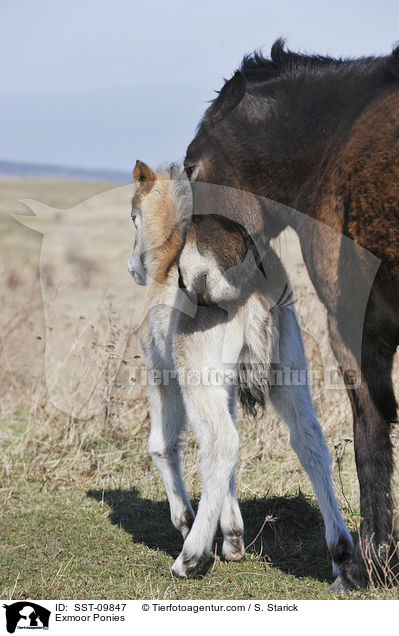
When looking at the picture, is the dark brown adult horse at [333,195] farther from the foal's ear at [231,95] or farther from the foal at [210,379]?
the foal at [210,379]

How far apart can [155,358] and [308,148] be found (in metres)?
1.77

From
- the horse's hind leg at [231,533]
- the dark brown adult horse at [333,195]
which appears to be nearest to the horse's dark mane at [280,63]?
the dark brown adult horse at [333,195]

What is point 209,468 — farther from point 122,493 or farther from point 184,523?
point 122,493

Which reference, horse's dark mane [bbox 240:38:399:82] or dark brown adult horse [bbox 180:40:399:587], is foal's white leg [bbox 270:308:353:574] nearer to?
dark brown adult horse [bbox 180:40:399:587]

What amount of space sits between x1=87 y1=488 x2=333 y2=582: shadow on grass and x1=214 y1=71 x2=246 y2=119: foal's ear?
2.48 m

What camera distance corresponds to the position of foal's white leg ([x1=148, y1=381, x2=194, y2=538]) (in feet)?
15.7

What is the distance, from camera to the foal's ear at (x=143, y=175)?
5.00m

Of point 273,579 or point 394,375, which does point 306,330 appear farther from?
point 273,579

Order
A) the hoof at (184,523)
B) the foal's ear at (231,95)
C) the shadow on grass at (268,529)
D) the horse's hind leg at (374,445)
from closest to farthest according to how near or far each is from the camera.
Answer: the horse's hind leg at (374,445), the foal's ear at (231,95), the shadow on grass at (268,529), the hoof at (184,523)

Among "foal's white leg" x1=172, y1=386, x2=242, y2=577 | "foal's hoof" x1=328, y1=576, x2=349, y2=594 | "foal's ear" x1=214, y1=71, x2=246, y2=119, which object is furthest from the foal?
"foal's ear" x1=214, y1=71, x2=246, y2=119

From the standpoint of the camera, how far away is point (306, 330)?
697cm

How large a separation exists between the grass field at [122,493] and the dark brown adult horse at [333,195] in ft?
2.19
